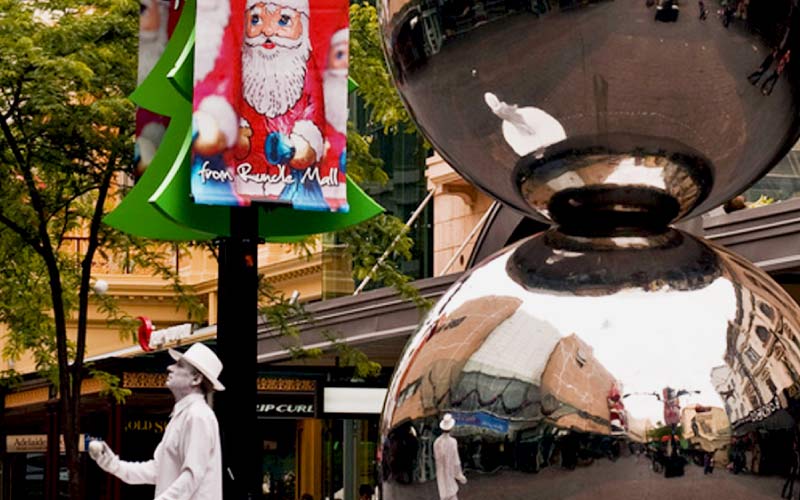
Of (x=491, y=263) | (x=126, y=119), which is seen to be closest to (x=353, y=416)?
(x=126, y=119)

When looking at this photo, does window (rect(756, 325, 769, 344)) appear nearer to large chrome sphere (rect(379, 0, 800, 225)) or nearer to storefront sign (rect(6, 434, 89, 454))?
large chrome sphere (rect(379, 0, 800, 225))

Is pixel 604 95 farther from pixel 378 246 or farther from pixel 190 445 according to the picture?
pixel 378 246

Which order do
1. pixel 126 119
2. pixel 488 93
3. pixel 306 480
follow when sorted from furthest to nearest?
pixel 306 480 < pixel 126 119 < pixel 488 93

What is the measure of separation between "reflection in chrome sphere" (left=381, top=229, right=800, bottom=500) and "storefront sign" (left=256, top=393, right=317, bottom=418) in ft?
60.5

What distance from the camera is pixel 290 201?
9773 mm

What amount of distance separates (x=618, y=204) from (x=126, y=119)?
1389cm

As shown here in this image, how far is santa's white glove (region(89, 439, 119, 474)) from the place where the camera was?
7.22 metres

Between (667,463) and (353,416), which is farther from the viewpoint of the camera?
(353,416)

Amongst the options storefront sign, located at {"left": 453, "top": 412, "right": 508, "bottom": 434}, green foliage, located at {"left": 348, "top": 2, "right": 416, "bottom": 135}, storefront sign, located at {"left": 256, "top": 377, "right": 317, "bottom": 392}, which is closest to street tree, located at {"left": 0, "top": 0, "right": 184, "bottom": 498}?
green foliage, located at {"left": 348, "top": 2, "right": 416, "bottom": 135}

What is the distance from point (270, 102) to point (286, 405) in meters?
11.1

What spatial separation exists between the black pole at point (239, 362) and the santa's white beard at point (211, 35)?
0.94 m

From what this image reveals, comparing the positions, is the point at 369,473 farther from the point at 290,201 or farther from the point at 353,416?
the point at 290,201

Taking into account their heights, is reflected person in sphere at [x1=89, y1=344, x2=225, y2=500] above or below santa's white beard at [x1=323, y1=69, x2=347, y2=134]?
below

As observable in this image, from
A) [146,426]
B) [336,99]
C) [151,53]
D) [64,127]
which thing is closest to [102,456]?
[336,99]
